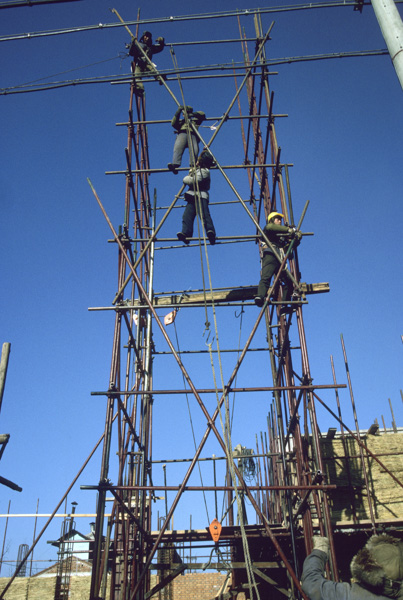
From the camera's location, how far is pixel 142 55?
11.2 metres

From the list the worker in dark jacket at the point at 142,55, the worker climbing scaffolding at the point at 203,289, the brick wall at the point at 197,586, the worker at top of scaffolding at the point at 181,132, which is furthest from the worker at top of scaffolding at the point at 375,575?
the brick wall at the point at 197,586

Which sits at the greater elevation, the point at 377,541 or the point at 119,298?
the point at 119,298

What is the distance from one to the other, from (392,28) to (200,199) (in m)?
4.81

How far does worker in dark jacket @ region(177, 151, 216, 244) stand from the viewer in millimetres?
9328

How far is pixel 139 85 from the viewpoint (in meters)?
11.4

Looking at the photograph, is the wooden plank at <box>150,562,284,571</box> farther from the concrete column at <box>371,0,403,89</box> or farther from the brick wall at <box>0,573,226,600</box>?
the brick wall at <box>0,573,226,600</box>

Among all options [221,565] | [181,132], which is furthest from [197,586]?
[181,132]

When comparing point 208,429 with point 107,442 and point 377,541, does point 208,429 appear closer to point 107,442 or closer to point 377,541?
point 107,442

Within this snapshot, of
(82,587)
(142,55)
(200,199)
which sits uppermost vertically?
(142,55)

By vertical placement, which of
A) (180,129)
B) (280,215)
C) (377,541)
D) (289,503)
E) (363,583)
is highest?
(180,129)

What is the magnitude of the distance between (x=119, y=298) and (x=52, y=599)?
15.6 meters

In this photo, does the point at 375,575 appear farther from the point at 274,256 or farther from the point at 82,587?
the point at 82,587

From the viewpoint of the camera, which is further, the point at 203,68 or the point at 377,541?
the point at 203,68

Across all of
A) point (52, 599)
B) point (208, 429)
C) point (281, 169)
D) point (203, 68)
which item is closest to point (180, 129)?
point (203, 68)
